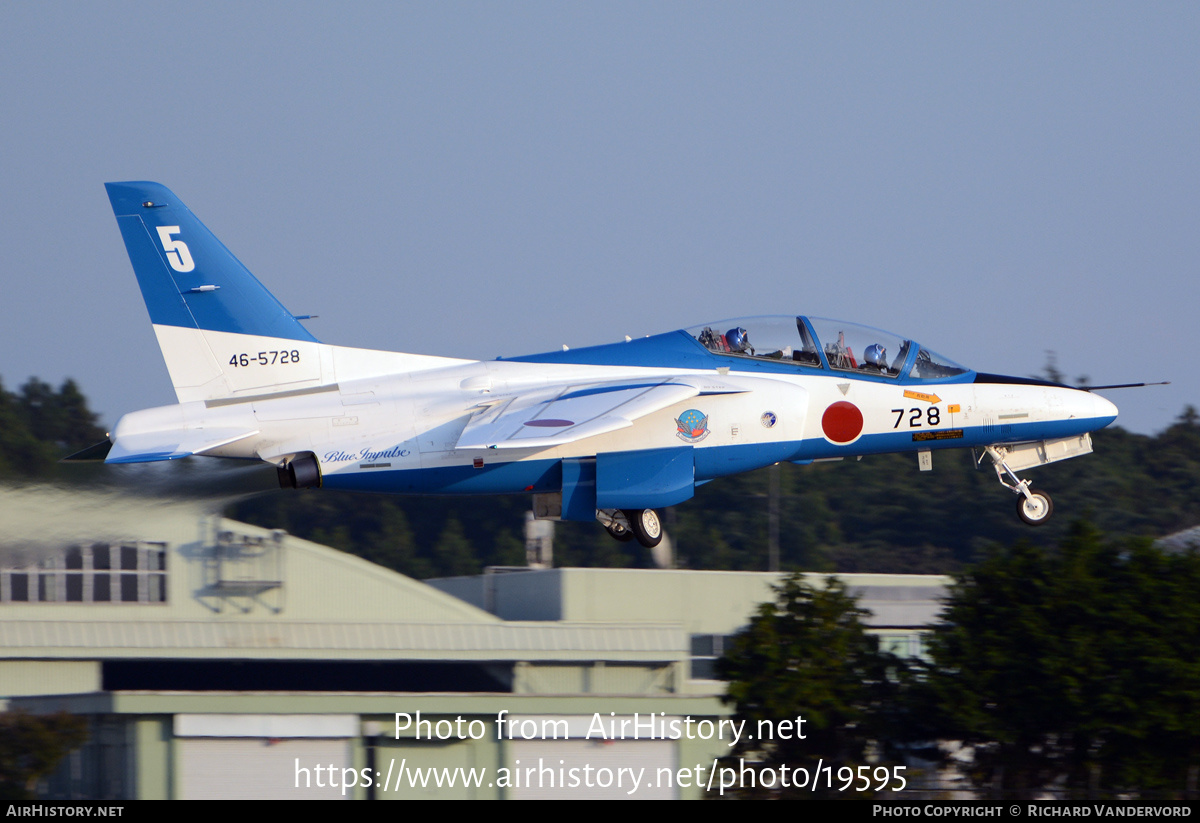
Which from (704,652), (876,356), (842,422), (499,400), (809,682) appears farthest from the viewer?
(704,652)

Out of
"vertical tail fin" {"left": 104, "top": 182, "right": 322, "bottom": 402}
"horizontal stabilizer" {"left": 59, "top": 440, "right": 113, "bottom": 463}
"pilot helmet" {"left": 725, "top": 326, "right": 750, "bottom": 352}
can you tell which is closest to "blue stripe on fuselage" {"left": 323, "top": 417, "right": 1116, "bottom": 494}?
"pilot helmet" {"left": 725, "top": 326, "right": 750, "bottom": 352}

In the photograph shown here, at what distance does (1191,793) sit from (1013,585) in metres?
4.38

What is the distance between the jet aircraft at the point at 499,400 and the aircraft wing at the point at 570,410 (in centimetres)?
4

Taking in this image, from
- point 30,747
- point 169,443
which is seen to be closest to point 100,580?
point 30,747

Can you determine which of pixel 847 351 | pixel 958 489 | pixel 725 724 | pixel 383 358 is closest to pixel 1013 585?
pixel 725 724

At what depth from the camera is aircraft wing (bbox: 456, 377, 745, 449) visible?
15.0m

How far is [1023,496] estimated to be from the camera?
18156 mm

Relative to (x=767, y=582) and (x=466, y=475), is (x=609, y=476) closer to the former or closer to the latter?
(x=466, y=475)

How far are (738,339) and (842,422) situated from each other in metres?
1.71

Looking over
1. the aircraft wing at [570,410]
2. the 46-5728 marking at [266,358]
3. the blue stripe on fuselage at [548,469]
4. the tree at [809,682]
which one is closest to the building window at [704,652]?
the tree at [809,682]

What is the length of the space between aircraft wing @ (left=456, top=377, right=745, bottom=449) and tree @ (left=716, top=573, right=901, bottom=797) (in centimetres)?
797

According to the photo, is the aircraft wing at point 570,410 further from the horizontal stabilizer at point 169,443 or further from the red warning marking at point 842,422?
the horizontal stabilizer at point 169,443

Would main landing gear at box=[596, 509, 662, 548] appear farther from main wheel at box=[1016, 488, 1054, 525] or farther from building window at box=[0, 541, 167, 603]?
building window at box=[0, 541, 167, 603]

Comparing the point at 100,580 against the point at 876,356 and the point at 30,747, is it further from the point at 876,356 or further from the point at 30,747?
the point at 876,356
